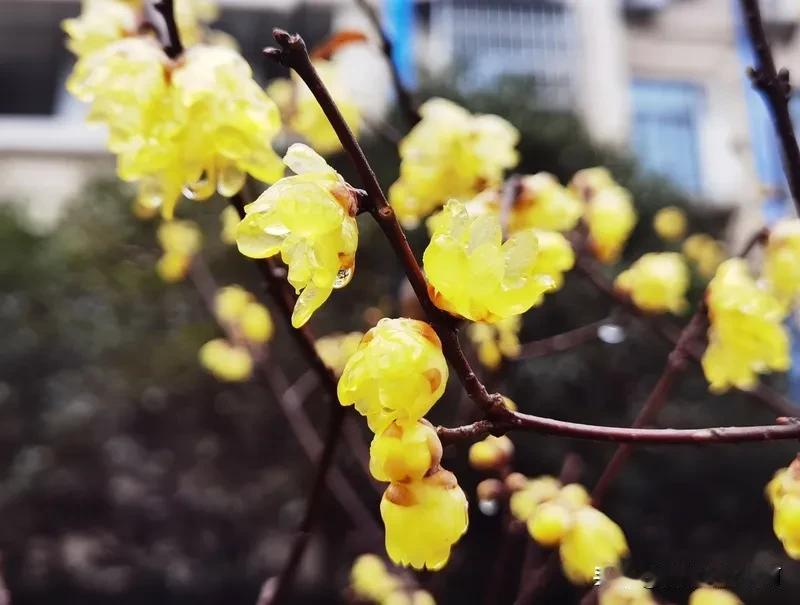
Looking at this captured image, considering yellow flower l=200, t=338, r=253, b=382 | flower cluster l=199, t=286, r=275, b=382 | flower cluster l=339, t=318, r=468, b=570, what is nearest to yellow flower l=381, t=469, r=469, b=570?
flower cluster l=339, t=318, r=468, b=570

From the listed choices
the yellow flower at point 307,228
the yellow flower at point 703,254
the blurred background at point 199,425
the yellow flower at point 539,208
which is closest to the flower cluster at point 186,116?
the yellow flower at point 307,228

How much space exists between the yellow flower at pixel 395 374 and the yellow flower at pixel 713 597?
18cm

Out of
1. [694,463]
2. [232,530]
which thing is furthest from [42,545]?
[694,463]

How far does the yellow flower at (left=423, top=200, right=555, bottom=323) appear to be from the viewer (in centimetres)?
24

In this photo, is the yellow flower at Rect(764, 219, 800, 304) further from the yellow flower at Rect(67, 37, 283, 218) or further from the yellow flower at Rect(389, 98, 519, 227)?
the yellow flower at Rect(67, 37, 283, 218)

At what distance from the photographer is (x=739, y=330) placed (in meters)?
0.44

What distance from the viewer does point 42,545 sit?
5.88ft

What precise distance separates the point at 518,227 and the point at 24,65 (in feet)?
13.3

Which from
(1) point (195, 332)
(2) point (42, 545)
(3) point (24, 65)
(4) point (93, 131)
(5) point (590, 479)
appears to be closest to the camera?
(5) point (590, 479)

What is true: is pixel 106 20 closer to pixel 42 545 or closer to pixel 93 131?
pixel 42 545

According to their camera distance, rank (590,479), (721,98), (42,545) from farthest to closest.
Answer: (721,98)
(42,545)
(590,479)

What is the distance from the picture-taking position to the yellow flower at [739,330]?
0.43 metres

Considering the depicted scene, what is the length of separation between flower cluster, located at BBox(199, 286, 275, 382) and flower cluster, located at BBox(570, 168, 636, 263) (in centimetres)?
45

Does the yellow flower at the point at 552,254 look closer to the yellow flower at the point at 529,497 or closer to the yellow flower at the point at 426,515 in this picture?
the yellow flower at the point at 529,497
